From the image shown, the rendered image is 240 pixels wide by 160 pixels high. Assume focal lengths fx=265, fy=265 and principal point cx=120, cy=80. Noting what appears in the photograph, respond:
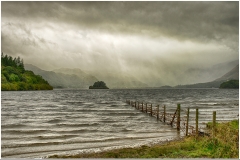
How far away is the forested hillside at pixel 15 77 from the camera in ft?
366

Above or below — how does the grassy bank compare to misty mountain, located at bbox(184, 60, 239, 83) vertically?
below

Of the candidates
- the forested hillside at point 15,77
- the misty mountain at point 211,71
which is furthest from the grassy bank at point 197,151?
the forested hillside at point 15,77

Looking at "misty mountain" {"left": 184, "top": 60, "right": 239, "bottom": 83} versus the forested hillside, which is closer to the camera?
"misty mountain" {"left": 184, "top": 60, "right": 239, "bottom": 83}

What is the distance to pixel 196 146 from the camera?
1093cm

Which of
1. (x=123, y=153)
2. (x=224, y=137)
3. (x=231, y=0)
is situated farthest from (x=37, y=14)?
(x=224, y=137)

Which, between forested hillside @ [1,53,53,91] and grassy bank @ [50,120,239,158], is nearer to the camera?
grassy bank @ [50,120,239,158]

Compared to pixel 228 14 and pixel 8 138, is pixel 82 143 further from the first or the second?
pixel 228 14

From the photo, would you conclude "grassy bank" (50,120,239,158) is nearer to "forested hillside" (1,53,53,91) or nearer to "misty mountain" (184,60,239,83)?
"misty mountain" (184,60,239,83)

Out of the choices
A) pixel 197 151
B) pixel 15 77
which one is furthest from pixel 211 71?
pixel 15 77

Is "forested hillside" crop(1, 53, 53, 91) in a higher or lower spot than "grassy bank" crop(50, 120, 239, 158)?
higher

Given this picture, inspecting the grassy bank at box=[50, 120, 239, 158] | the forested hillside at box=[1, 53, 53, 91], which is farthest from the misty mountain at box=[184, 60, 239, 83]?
the forested hillside at box=[1, 53, 53, 91]

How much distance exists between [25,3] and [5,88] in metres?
113

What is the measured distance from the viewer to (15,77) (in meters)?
120

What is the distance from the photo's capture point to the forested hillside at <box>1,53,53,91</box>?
111688 millimetres
